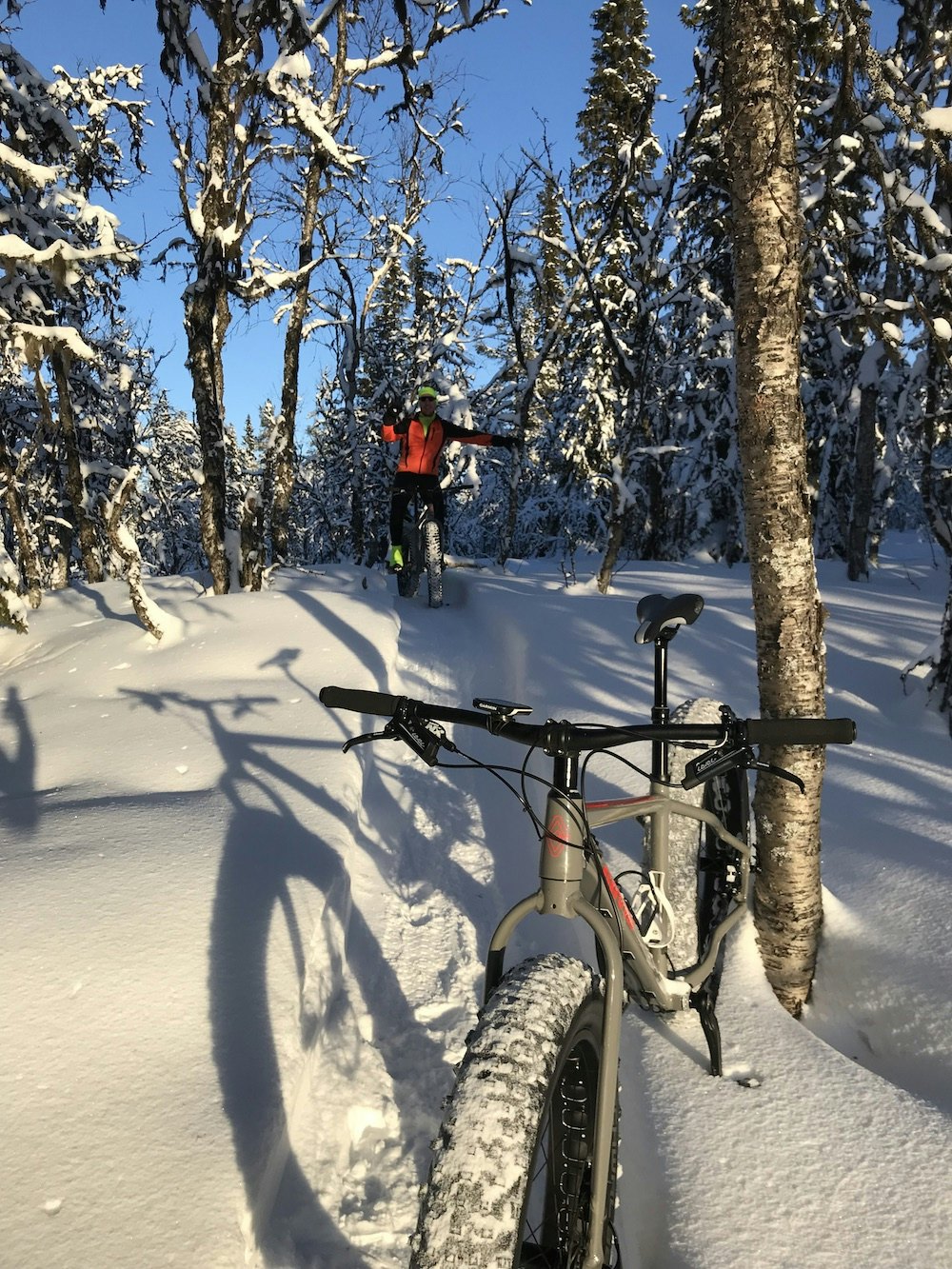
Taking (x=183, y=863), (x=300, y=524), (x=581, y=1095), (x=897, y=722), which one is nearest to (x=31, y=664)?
(x=183, y=863)

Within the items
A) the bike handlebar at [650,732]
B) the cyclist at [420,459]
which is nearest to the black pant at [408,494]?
the cyclist at [420,459]

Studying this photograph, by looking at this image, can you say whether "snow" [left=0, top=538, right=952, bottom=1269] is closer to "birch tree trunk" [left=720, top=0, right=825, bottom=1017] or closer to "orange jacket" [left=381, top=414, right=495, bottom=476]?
"birch tree trunk" [left=720, top=0, right=825, bottom=1017]

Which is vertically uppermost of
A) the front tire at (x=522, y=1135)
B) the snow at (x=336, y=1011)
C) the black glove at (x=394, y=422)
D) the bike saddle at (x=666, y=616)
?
the black glove at (x=394, y=422)

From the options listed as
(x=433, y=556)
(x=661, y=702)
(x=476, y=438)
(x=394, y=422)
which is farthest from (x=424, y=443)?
(x=661, y=702)

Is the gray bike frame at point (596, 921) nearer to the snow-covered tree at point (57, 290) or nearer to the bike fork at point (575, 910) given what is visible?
the bike fork at point (575, 910)

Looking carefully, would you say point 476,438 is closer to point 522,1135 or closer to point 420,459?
point 420,459

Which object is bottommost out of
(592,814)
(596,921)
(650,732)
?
(596,921)

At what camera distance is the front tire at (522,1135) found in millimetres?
1345

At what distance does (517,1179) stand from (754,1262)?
1.10 metres

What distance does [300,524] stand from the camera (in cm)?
4309

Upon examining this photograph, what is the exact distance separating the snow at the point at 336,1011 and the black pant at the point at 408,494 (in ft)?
15.8

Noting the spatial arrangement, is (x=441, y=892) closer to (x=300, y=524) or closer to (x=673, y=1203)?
(x=673, y=1203)

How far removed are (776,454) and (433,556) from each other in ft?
25.0

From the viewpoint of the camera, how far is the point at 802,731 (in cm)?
170
